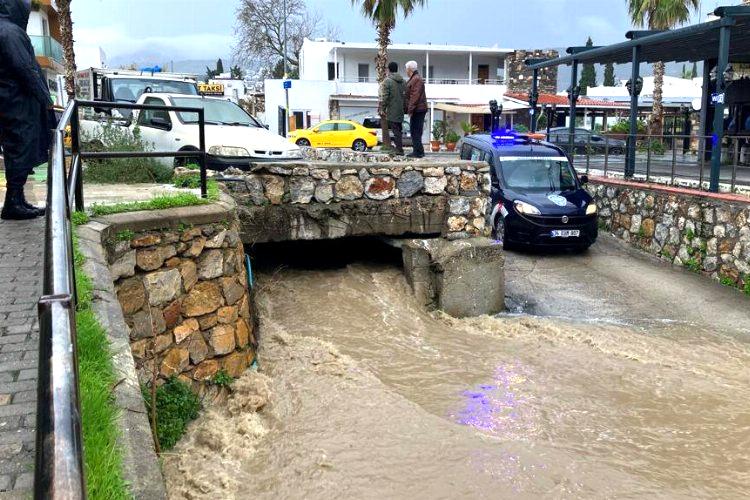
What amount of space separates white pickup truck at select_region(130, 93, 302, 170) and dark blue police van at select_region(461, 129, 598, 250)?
3651 millimetres

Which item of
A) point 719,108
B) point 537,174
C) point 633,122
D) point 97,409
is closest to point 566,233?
point 537,174

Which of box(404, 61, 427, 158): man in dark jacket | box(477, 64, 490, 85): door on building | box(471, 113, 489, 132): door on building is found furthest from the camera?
box(477, 64, 490, 85): door on building

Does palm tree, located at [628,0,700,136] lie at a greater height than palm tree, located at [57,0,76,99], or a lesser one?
greater

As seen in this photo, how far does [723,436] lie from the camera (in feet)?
19.1

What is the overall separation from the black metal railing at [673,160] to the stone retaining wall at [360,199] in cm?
420

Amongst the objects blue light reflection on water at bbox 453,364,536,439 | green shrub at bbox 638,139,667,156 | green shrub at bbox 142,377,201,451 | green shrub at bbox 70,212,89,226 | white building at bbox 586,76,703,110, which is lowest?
blue light reflection on water at bbox 453,364,536,439

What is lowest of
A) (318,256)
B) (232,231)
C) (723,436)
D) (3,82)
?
(723,436)

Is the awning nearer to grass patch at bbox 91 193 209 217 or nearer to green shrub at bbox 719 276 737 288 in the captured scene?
green shrub at bbox 719 276 737 288

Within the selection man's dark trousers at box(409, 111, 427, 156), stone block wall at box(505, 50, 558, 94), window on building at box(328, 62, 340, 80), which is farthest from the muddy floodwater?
window on building at box(328, 62, 340, 80)

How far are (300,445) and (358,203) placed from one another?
4084 mm

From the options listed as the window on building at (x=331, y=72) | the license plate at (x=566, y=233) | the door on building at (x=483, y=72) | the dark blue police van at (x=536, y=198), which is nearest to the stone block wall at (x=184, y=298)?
the dark blue police van at (x=536, y=198)

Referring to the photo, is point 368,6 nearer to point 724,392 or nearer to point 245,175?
point 245,175

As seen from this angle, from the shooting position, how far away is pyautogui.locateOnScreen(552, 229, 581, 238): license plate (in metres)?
11.6

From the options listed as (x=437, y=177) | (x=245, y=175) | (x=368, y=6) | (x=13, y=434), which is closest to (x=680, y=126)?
(x=368, y=6)
